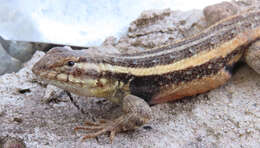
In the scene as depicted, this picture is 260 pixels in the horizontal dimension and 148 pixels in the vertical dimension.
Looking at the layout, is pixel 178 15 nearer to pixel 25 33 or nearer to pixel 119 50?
pixel 119 50

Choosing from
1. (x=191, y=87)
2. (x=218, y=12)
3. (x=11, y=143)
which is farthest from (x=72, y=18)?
(x=11, y=143)

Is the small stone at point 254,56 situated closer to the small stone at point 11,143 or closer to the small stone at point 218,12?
the small stone at point 218,12

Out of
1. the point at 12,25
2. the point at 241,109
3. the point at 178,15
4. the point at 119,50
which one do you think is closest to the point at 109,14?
the point at 119,50

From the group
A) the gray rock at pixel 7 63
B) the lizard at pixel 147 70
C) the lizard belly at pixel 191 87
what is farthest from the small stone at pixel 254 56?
the gray rock at pixel 7 63

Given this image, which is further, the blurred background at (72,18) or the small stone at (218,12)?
the blurred background at (72,18)

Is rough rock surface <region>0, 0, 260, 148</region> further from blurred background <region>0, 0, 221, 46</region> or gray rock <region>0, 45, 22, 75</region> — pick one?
blurred background <region>0, 0, 221, 46</region>

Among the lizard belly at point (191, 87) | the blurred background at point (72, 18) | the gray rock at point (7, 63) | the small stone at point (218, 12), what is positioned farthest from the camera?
the blurred background at point (72, 18)

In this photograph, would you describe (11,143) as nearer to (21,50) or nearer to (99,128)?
(99,128)

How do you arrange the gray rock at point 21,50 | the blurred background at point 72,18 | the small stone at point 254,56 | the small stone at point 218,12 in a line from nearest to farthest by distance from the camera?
1. the small stone at point 254,56
2. the small stone at point 218,12
3. the gray rock at point 21,50
4. the blurred background at point 72,18
